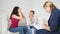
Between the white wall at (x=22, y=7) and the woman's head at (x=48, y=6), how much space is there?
0.06 m

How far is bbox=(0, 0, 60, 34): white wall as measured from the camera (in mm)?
1979

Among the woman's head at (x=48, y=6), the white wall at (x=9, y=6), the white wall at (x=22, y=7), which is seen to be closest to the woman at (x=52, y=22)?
the woman's head at (x=48, y=6)

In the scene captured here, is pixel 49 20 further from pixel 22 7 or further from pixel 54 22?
pixel 22 7

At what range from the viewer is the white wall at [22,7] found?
1.98 metres

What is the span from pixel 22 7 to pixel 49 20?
17.1 inches

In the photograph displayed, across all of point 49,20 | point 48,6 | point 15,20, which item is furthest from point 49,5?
point 15,20

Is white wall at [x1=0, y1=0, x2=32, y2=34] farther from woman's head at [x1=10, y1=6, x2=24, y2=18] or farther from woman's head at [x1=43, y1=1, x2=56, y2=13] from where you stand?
woman's head at [x1=43, y1=1, x2=56, y2=13]

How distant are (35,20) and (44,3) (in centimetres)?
27

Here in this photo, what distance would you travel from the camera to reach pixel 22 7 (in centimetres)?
201

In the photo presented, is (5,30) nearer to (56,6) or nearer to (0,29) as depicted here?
(0,29)

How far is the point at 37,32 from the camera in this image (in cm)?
188

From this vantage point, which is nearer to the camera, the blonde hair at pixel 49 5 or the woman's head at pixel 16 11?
the blonde hair at pixel 49 5

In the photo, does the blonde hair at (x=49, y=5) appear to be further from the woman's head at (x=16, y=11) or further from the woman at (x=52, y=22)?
the woman's head at (x=16, y=11)

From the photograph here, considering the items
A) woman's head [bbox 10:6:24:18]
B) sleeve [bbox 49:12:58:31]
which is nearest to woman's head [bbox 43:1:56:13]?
sleeve [bbox 49:12:58:31]
